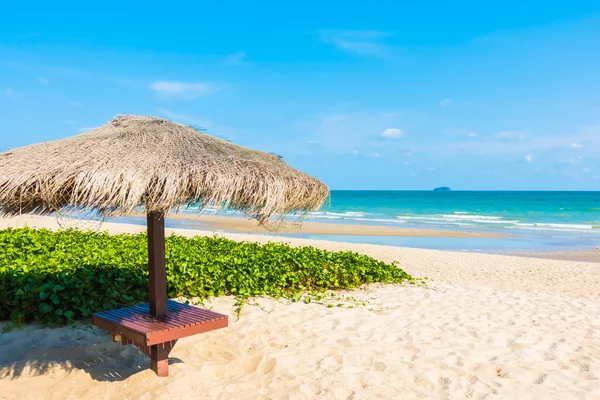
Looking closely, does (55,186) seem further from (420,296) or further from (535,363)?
(420,296)

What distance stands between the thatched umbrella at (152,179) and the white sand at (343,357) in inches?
31.6

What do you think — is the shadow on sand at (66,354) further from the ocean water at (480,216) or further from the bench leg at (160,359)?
the ocean water at (480,216)

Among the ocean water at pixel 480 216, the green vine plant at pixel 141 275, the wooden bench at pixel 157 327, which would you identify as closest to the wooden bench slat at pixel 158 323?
the wooden bench at pixel 157 327

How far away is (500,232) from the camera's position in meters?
24.6

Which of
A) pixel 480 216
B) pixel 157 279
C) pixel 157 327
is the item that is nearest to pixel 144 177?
pixel 157 279

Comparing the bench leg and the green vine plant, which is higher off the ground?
the green vine plant

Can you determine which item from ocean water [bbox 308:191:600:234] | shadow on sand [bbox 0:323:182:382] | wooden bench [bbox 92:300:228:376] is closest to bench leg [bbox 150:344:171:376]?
wooden bench [bbox 92:300:228:376]

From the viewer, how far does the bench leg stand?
160 inches

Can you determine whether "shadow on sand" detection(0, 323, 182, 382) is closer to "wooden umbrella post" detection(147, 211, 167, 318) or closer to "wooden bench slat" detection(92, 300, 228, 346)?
"wooden bench slat" detection(92, 300, 228, 346)

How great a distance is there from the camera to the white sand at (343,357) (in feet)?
13.4

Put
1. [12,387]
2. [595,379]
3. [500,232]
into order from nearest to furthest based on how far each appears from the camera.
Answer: [12,387] < [595,379] < [500,232]

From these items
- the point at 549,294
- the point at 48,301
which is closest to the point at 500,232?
the point at 549,294

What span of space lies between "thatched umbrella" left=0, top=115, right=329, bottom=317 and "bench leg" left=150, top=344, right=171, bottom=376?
283 millimetres

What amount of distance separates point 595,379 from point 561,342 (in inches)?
39.1
